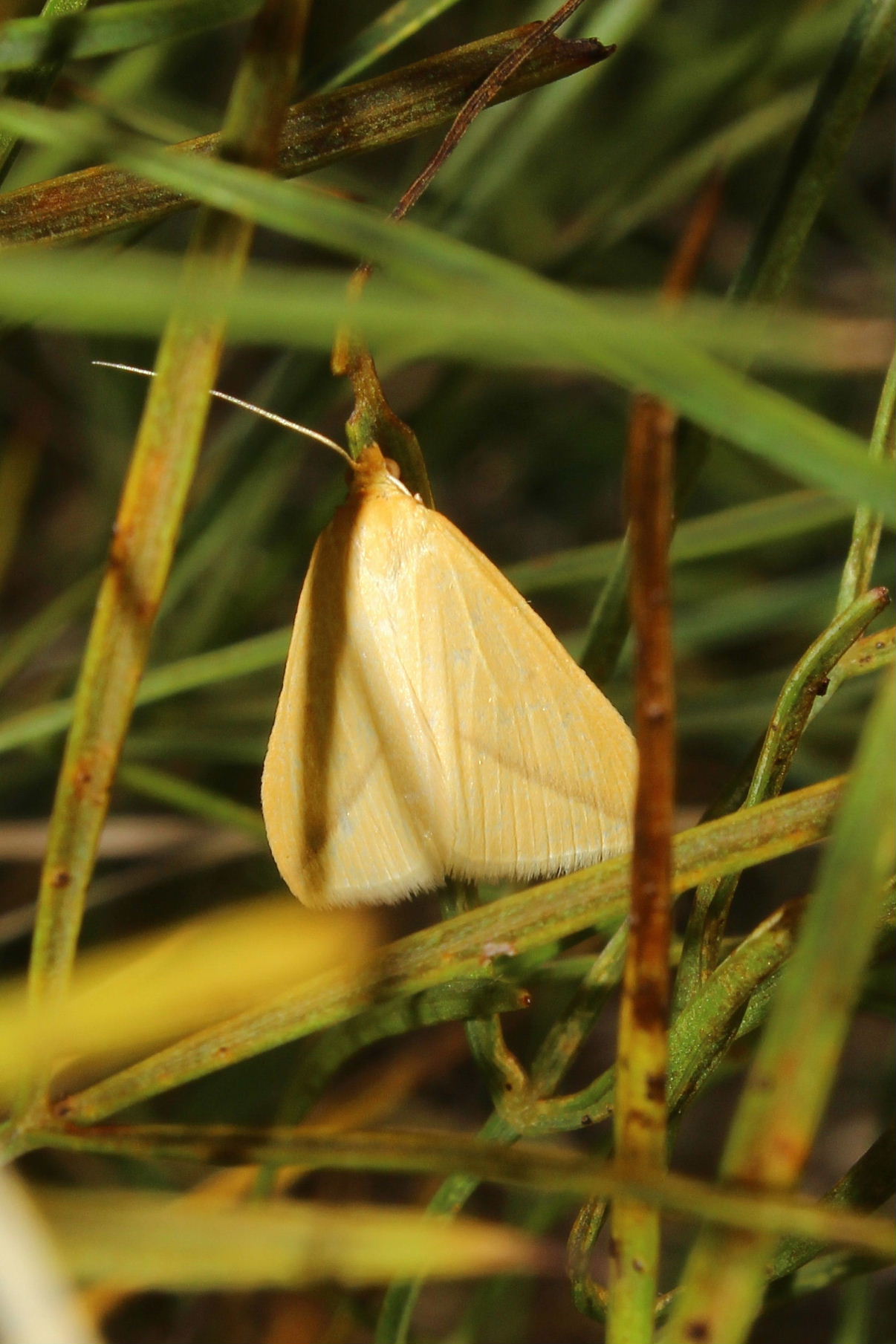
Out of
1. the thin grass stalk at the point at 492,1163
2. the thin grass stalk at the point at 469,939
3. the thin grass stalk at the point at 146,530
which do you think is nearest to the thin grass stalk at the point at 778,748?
the thin grass stalk at the point at 469,939

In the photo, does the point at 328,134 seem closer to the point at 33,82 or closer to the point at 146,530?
the point at 33,82

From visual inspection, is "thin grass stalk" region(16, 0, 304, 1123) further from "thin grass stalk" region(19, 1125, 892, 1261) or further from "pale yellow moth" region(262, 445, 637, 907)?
"pale yellow moth" region(262, 445, 637, 907)

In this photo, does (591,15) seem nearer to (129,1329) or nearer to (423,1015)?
(423,1015)

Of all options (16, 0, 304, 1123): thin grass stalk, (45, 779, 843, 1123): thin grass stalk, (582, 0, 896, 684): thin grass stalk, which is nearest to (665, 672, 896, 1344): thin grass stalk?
(45, 779, 843, 1123): thin grass stalk

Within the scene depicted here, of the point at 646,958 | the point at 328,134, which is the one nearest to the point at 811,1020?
the point at 646,958

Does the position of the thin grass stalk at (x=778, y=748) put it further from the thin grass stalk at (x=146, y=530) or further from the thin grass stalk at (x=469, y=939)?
the thin grass stalk at (x=146, y=530)
